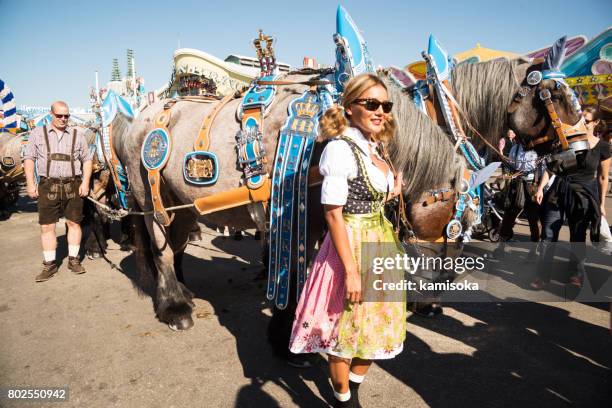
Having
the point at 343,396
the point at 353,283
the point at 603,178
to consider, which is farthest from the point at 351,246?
the point at 603,178

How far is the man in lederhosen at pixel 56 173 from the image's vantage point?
14.5ft

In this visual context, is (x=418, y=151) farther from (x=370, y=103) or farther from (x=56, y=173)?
(x=56, y=173)

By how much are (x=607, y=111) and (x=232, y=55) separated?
75.3 feet

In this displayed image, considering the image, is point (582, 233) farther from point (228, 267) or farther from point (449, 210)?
point (228, 267)

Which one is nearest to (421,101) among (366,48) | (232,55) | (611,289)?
(366,48)

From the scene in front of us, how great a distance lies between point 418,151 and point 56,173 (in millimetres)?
4402

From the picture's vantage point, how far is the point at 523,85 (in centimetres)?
296

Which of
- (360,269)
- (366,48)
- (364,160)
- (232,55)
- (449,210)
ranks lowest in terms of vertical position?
(360,269)

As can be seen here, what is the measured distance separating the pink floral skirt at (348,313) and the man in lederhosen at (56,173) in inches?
160

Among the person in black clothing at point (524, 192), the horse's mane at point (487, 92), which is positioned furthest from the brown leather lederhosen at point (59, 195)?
the person in black clothing at point (524, 192)

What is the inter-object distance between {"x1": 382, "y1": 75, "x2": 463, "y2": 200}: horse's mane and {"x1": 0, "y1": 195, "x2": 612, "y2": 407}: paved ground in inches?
54.0

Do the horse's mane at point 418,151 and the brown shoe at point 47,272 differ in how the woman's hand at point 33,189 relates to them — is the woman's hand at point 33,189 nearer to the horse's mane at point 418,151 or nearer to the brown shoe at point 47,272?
the brown shoe at point 47,272

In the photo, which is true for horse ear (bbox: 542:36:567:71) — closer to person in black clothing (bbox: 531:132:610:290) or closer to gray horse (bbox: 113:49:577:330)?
gray horse (bbox: 113:49:577:330)

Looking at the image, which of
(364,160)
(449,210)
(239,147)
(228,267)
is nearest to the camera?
(364,160)
